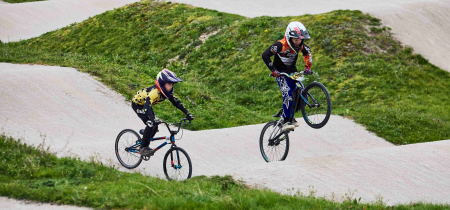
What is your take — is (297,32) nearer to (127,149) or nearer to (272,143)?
(272,143)

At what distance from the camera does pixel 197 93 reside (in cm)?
1886

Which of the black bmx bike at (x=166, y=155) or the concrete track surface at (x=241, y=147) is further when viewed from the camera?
the black bmx bike at (x=166, y=155)

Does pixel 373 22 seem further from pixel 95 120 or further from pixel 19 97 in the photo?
pixel 19 97

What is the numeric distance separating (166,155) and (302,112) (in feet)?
12.1

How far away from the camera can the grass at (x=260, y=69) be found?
17.0m

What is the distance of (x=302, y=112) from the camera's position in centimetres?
1009

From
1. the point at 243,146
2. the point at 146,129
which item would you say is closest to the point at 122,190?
the point at 146,129

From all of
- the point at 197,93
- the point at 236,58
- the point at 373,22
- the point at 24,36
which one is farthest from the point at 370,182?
the point at 24,36

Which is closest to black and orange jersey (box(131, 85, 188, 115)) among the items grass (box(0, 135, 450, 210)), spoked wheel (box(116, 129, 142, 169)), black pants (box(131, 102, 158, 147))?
black pants (box(131, 102, 158, 147))

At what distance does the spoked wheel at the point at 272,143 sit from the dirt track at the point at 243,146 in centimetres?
50

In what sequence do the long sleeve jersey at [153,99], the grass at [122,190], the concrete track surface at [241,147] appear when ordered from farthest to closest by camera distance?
the long sleeve jersey at [153,99]
the concrete track surface at [241,147]
the grass at [122,190]

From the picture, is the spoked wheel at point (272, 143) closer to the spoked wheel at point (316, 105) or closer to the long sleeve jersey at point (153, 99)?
the spoked wheel at point (316, 105)

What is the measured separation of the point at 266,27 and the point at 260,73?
559 centimetres

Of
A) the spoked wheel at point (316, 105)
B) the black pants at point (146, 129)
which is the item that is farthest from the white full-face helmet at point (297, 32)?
the black pants at point (146, 129)
